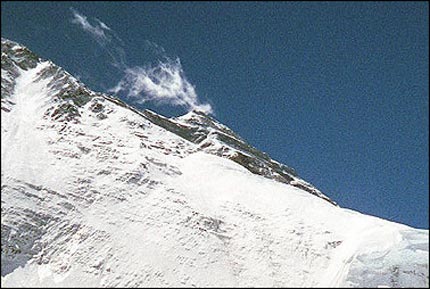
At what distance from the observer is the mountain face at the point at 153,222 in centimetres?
2925

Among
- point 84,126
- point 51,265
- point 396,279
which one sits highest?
point 84,126

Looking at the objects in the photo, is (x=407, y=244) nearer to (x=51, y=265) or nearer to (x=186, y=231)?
(x=186, y=231)

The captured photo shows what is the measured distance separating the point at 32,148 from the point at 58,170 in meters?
3.20

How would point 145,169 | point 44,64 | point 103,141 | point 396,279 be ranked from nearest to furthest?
1. point 396,279
2. point 145,169
3. point 103,141
4. point 44,64

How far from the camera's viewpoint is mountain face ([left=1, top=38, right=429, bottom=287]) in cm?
2925

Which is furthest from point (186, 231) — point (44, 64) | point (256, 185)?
point (44, 64)

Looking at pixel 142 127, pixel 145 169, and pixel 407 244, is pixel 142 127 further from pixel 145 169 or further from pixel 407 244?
pixel 407 244

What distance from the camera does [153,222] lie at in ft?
111

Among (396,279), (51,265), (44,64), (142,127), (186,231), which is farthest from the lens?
(44,64)

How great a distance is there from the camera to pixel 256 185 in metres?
41.5

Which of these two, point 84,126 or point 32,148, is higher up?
point 84,126

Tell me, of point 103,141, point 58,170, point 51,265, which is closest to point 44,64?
point 103,141

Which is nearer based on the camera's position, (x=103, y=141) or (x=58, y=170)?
(x=58, y=170)

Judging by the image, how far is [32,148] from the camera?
39.1 m
